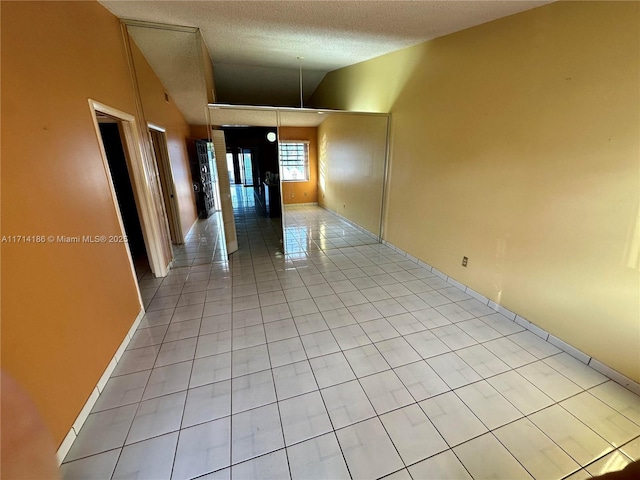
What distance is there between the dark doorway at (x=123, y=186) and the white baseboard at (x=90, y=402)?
1.59m

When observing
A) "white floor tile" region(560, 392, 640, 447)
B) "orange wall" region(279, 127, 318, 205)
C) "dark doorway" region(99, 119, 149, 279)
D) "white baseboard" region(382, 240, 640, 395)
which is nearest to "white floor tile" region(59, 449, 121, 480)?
"dark doorway" region(99, 119, 149, 279)

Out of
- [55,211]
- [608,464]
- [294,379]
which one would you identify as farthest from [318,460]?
[55,211]

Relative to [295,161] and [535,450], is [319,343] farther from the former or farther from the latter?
[295,161]

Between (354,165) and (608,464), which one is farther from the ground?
(354,165)

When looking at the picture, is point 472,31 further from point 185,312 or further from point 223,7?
point 185,312

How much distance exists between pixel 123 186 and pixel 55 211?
2879mm

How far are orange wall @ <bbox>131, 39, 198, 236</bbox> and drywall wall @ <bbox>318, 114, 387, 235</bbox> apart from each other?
3080 millimetres

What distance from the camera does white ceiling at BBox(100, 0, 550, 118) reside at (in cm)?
214

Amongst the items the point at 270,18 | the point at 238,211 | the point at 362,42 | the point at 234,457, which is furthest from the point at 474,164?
the point at 238,211

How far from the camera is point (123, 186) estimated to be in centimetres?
383

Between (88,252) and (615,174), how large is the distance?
3.47m

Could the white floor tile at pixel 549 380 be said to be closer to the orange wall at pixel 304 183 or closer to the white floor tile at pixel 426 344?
the white floor tile at pixel 426 344

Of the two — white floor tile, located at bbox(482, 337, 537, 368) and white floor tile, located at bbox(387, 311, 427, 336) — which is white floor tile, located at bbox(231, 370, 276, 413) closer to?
white floor tile, located at bbox(387, 311, 427, 336)

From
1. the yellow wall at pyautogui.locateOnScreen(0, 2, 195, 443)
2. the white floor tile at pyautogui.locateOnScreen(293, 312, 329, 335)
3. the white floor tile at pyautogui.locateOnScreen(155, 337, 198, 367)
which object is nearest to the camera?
the yellow wall at pyautogui.locateOnScreen(0, 2, 195, 443)
